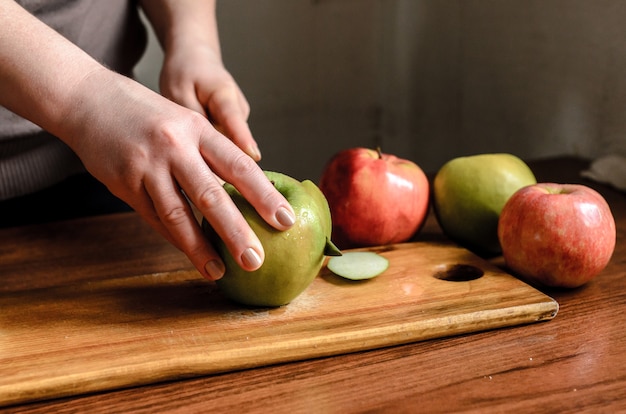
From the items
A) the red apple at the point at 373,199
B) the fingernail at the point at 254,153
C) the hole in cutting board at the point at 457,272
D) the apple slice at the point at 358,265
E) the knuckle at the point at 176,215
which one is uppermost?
the fingernail at the point at 254,153

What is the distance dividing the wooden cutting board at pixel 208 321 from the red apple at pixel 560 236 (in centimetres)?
4

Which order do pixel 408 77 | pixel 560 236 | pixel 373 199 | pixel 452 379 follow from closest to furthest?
pixel 452 379 < pixel 560 236 < pixel 373 199 < pixel 408 77

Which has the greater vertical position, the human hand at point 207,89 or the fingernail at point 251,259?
the human hand at point 207,89

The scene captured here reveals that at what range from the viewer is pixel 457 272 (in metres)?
0.89

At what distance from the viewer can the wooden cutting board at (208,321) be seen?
0.65 meters

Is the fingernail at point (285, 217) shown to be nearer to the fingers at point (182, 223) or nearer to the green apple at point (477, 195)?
the fingers at point (182, 223)

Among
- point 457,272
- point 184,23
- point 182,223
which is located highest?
point 184,23

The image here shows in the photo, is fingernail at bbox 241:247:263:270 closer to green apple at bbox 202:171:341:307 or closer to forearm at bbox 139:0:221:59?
green apple at bbox 202:171:341:307

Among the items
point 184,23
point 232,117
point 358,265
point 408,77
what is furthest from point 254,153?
point 408,77

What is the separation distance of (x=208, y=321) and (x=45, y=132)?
58cm

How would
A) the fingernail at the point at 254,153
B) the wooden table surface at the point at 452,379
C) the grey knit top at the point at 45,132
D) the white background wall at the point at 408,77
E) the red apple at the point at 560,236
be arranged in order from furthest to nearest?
1. the white background wall at the point at 408,77
2. the grey knit top at the point at 45,132
3. the fingernail at the point at 254,153
4. the red apple at the point at 560,236
5. the wooden table surface at the point at 452,379

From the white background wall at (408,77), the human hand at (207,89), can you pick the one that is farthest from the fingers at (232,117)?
the white background wall at (408,77)

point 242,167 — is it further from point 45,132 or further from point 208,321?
point 45,132

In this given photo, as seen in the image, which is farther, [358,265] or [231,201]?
[358,265]
